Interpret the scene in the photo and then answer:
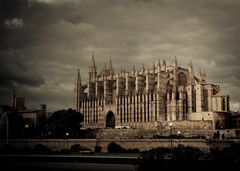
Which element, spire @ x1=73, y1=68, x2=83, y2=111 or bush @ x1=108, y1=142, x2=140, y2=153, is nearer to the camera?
bush @ x1=108, y1=142, x2=140, y2=153

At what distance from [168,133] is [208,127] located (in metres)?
6.50

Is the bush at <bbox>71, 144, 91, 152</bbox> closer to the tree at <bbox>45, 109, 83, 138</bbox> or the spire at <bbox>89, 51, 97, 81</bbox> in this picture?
the tree at <bbox>45, 109, 83, 138</bbox>

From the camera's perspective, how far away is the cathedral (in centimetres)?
8016

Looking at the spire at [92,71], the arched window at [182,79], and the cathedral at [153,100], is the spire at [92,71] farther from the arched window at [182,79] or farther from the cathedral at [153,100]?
the arched window at [182,79]

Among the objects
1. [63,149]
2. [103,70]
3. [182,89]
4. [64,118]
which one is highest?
[103,70]

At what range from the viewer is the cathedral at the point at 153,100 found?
80.2 metres

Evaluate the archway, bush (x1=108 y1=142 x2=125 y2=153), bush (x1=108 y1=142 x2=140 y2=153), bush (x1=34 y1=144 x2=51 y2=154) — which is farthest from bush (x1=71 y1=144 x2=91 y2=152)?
the archway

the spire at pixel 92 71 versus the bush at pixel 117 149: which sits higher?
the spire at pixel 92 71

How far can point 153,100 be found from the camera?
84375 millimetres

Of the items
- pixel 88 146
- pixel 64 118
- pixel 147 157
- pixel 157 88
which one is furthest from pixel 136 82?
pixel 147 157

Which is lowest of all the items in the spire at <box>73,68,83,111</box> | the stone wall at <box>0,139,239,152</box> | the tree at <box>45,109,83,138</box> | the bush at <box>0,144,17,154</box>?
the bush at <box>0,144,17,154</box>

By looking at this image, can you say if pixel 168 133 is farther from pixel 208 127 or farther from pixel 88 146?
pixel 88 146

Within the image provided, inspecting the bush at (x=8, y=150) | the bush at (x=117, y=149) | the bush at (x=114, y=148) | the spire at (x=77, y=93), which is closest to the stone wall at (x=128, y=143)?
the bush at (x=117, y=149)

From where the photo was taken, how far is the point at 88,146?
67.1 meters
